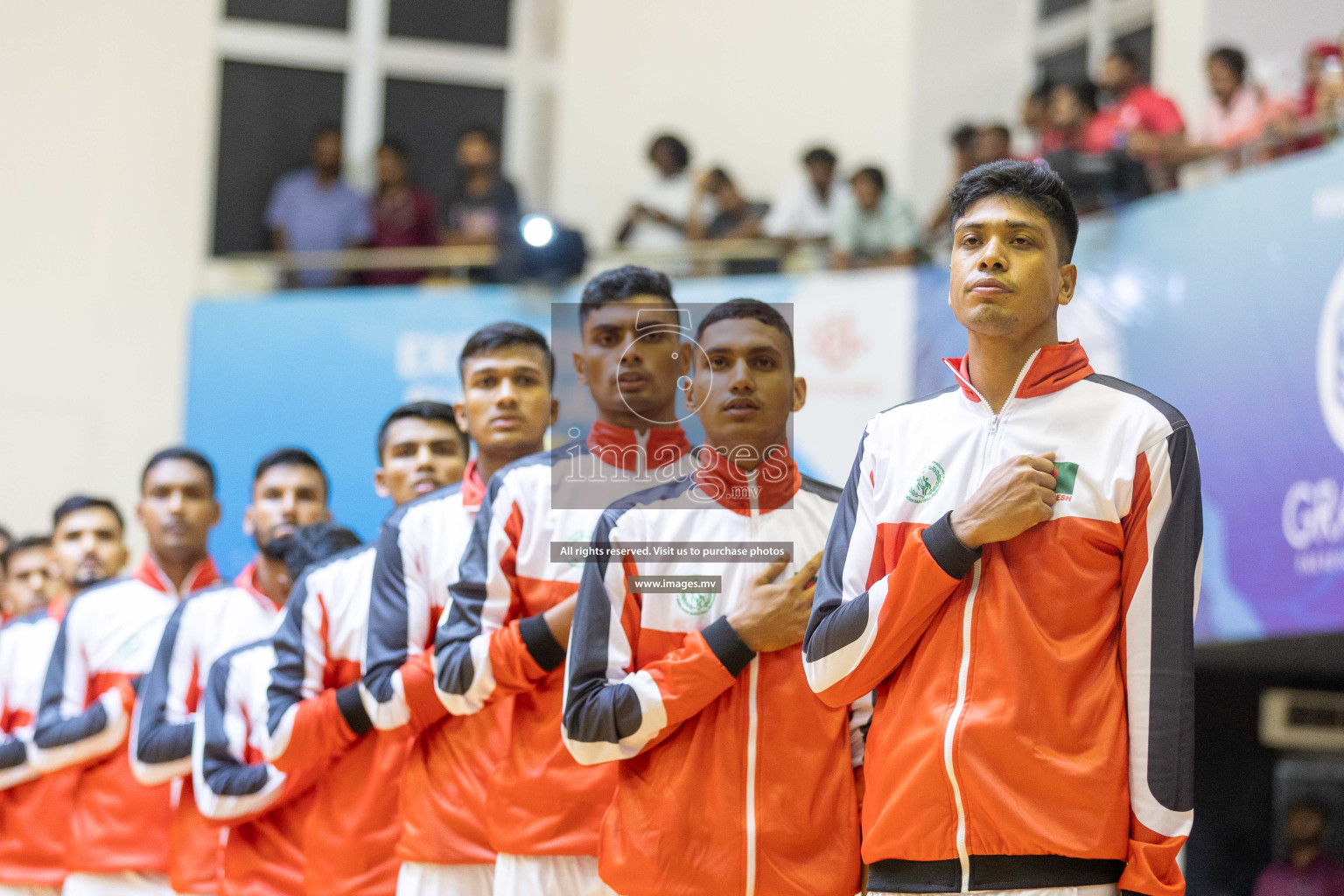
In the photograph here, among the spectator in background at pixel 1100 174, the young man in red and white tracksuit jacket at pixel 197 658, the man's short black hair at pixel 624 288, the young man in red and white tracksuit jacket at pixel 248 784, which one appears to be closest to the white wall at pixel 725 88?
the spectator in background at pixel 1100 174

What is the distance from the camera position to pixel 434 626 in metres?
3.75

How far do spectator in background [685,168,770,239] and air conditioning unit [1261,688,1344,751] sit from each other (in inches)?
192

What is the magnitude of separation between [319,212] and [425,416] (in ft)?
23.9

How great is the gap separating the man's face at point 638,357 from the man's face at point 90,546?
3149 millimetres

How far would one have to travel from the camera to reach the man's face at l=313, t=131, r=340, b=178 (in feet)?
37.6

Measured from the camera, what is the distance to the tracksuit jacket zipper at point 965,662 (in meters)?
2.32

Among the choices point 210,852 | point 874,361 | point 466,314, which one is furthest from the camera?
point 466,314

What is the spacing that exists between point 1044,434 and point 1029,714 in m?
0.45

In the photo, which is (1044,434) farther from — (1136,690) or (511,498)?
(511,498)

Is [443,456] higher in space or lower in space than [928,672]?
higher

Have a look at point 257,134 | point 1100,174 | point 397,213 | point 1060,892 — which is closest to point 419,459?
point 1060,892

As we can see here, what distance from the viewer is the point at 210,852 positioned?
4.40 meters

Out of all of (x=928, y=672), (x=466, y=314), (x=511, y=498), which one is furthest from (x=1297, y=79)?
(x=928, y=672)

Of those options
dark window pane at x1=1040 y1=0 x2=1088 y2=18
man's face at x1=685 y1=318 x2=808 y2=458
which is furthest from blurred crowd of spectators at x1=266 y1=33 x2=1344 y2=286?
man's face at x1=685 y1=318 x2=808 y2=458
